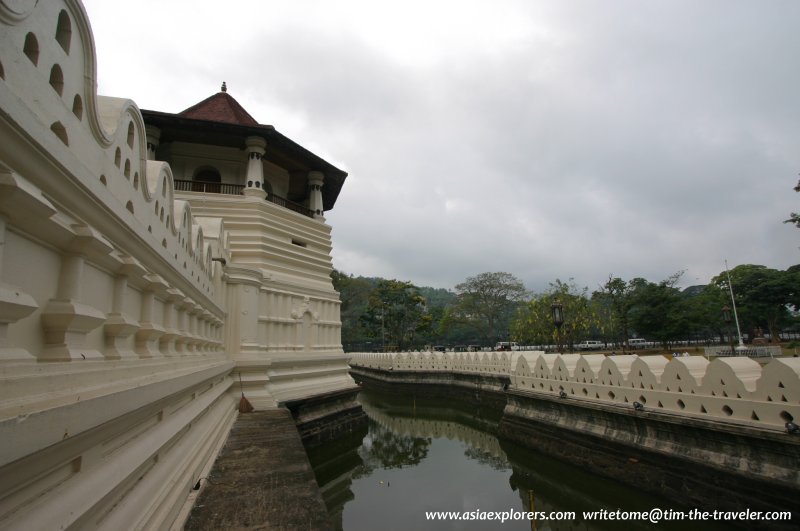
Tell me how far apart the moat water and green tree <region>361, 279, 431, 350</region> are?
30745 mm

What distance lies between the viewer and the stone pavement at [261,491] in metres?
3.43

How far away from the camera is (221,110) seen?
15250mm

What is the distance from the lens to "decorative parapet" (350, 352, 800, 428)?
17.5ft

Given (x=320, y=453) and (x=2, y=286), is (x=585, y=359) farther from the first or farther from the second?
→ (x=2, y=286)

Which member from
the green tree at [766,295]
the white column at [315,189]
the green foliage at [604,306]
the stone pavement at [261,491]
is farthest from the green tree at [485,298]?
the stone pavement at [261,491]

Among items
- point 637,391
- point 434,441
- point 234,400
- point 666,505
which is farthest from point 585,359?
point 234,400

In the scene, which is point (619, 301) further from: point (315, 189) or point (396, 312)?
point (315, 189)

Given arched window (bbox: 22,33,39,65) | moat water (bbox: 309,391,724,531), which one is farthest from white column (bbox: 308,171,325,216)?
arched window (bbox: 22,33,39,65)

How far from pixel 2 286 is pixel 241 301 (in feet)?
29.8

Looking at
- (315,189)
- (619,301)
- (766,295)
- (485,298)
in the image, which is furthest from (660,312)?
(315,189)

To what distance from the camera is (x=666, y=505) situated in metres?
→ 6.47

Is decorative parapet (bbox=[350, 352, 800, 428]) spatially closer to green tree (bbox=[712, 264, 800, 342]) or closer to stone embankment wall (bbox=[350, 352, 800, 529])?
stone embankment wall (bbox=[350, 352, 800, 529])

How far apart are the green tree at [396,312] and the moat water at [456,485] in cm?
3074

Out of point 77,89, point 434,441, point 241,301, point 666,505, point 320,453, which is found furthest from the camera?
point 434,441
